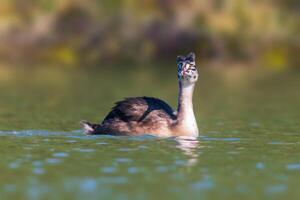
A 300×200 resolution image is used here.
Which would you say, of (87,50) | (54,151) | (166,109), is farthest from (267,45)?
(54,151)

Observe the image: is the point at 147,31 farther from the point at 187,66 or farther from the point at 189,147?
the point at 189,147

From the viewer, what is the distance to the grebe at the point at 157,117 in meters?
21.2

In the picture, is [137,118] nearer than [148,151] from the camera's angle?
No

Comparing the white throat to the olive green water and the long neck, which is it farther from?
the olive green water

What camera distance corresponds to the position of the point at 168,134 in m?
21.2

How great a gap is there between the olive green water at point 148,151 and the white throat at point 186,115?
36 cm

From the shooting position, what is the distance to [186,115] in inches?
842

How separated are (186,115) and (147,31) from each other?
1080 inches

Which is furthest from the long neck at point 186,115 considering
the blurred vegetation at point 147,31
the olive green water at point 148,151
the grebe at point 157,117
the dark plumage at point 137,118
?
the blurred vegetation at point 147,31

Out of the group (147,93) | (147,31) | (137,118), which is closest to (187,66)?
(137,118)

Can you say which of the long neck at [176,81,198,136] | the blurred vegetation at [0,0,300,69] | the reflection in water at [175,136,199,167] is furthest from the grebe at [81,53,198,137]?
the blurred vegetation at [0,0,300,69]

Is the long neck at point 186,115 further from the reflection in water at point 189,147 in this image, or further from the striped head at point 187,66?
the striped head at point 187,66

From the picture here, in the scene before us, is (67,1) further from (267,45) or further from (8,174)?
(8,174)

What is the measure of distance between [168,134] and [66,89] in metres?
14.5
